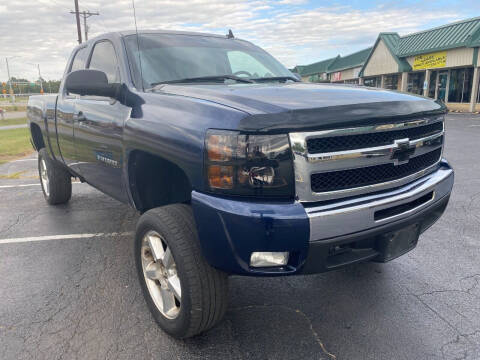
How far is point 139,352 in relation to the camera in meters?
2.37

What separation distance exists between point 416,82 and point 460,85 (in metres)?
4.75

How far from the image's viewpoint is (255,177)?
6.50ft

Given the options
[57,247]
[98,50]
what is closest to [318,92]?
[98,50]

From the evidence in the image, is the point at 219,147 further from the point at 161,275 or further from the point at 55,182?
→ the point at 55,182

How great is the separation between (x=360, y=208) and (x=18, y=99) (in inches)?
2371

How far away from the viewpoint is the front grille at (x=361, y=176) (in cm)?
204

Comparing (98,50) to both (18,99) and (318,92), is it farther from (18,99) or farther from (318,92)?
(18,99)

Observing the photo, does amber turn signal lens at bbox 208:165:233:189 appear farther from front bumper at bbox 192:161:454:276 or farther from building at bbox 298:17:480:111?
building at bbox 298:17:480:111

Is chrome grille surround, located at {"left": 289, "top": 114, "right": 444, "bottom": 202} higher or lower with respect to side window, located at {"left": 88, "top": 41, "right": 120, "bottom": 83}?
lower

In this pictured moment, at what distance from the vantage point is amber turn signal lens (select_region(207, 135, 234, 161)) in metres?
1.98

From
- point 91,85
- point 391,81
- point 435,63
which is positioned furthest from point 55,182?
point 391,81

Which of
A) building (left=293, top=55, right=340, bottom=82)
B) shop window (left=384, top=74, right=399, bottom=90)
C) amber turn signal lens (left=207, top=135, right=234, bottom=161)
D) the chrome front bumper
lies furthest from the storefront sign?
amber turn signal lens (left=207, top=135, right=234, bottom=161)

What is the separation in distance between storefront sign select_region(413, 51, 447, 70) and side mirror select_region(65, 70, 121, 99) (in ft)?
88.8

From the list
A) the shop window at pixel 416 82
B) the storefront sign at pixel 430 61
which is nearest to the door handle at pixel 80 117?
the storefront sign at pixel 430 61
